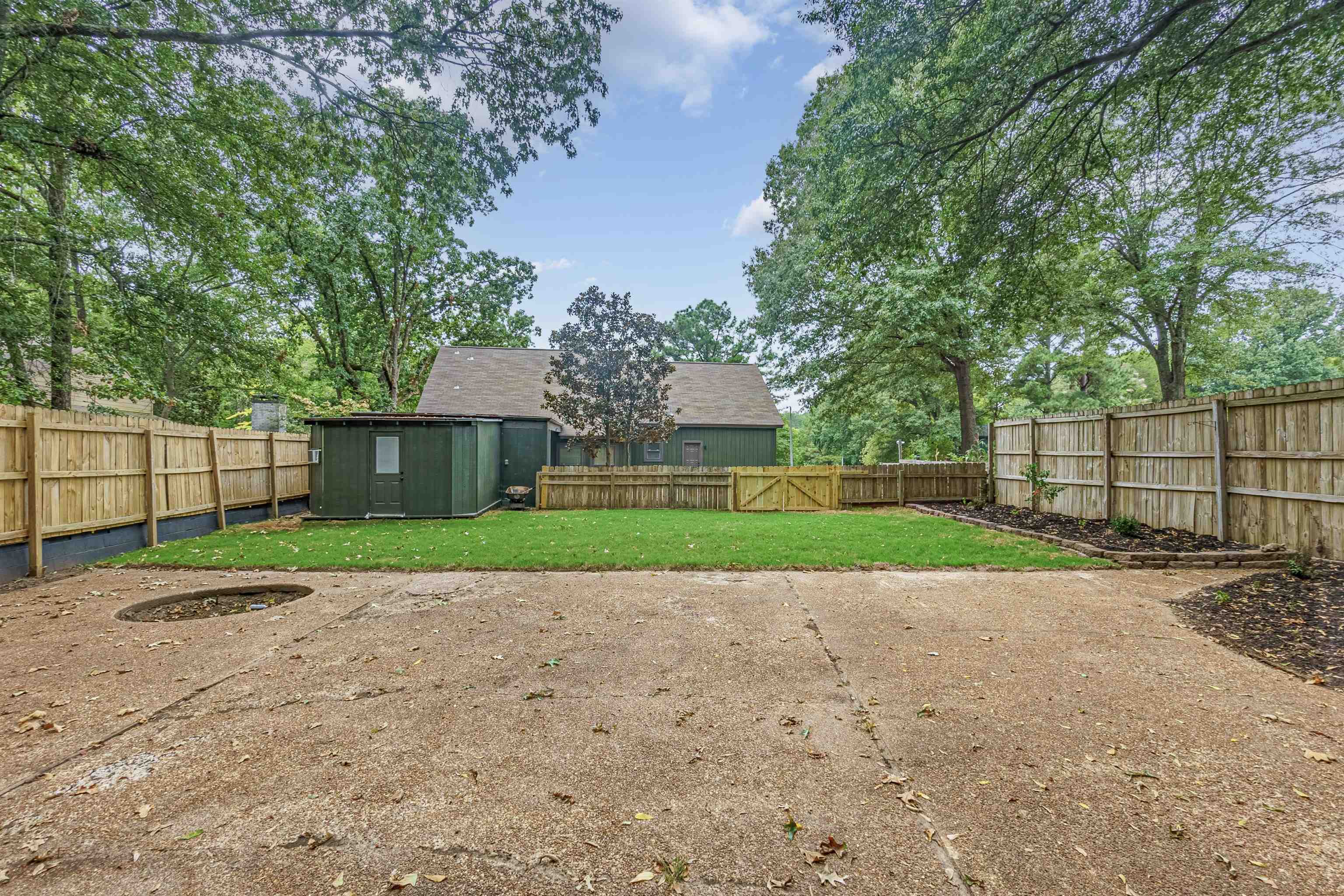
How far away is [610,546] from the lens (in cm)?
786

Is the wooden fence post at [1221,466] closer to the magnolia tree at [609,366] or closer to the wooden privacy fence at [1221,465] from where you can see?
the wooden privacy fence at [1221,465]

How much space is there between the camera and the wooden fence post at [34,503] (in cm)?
595

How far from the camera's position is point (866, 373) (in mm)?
19125

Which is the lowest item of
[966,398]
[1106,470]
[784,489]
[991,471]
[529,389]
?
[784,489]

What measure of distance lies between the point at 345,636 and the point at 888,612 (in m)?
4.81

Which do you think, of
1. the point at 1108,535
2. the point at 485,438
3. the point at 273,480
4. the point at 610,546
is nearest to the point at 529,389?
the point at 485,438

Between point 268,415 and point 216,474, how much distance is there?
430cm

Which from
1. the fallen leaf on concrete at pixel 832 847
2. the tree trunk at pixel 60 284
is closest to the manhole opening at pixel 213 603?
the fallen leaf on concrete at pixel 832 847

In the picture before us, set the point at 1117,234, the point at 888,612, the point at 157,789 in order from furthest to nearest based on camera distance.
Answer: the point at 1117,234 → the point at 888,612 → the point at 157,789

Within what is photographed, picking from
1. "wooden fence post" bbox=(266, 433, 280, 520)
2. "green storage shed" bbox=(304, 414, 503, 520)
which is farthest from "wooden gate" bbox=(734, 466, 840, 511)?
"wooden fence post" bbox=(266, 433, 280, 520)

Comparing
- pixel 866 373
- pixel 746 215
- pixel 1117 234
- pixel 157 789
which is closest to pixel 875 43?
pixel 157 789

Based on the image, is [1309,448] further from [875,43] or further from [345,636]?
[345,636]

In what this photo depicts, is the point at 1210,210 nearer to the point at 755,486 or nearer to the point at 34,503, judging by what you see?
the point at 755,486

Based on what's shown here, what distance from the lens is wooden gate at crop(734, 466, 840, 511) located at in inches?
535
